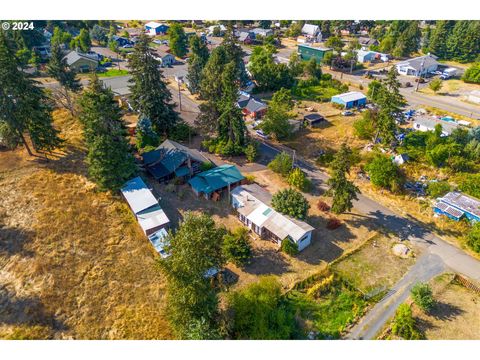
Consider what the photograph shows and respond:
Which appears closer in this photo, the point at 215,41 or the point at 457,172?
the point at 457,172

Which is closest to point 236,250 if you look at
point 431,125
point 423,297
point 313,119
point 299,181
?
point 299,181

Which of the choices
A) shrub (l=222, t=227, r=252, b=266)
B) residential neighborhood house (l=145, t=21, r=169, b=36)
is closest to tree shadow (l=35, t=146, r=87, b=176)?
shrub (l=222, t=227, r=252, b=266)

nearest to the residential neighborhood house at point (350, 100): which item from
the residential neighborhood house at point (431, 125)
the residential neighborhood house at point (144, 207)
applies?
the residential neighborhood house at point (431, 125)

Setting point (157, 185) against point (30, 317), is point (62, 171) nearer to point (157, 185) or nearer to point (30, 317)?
point (157, 185)

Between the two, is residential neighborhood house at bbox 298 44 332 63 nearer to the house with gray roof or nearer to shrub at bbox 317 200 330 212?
the house with gray roof

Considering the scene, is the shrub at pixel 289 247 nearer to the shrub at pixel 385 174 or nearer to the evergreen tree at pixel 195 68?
the shrub at pixel 385 174

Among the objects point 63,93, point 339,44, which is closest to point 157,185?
point 63,93
